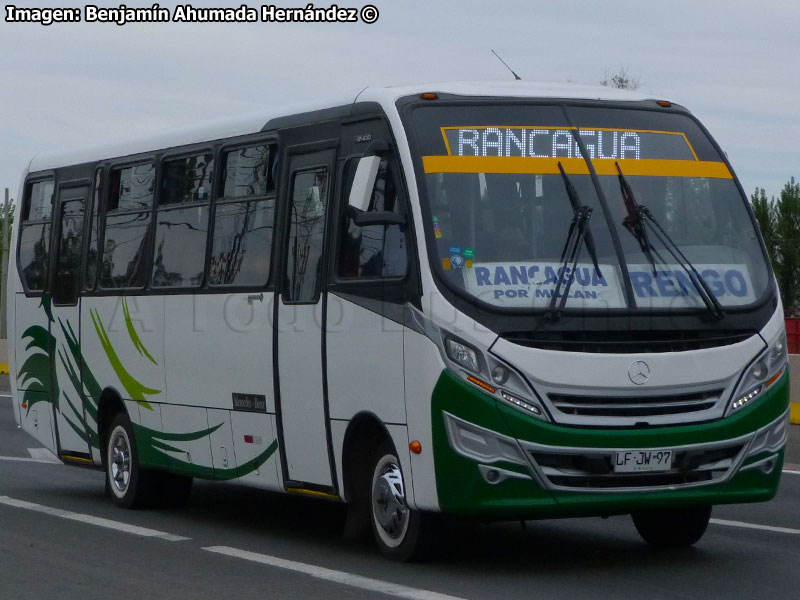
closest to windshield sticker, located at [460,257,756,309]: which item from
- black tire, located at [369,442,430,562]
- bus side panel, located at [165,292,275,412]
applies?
black tire, located at [369,442,430,562]

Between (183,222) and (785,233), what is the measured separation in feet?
256

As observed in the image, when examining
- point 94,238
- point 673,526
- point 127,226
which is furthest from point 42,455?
point 673,526

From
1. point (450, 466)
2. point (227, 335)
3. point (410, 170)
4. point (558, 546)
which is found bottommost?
point (558, 546)

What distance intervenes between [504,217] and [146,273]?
4.74 m

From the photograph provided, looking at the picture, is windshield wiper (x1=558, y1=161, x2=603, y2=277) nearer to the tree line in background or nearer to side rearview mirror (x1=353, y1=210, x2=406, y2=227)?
side rearview mirror (x1=353, y1=210, x2=406, y2=227)

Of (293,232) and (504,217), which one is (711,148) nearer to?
(504,217)

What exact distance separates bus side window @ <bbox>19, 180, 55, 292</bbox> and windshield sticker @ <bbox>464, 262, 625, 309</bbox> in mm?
7127

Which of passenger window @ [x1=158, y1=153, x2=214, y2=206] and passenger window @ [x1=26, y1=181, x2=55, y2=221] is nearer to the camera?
passenger window @ [x1=158, y1=153, x2=214, y2=206]

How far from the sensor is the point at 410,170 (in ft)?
31.2

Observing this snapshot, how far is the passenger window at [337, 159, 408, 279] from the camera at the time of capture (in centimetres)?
960

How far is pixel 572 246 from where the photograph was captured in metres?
9.35

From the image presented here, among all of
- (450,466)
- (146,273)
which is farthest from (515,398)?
(146,273)

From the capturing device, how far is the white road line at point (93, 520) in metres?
11.6

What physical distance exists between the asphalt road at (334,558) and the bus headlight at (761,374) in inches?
39.8
